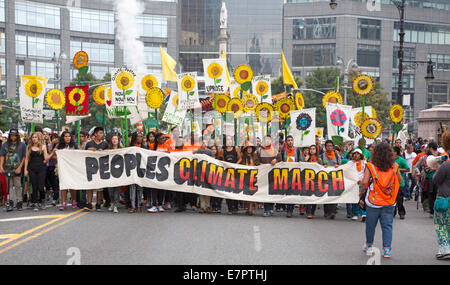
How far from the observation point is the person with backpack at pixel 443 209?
766cm

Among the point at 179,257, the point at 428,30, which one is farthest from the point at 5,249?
the point at 428,30

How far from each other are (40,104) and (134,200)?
5.18m

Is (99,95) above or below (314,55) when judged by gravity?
below

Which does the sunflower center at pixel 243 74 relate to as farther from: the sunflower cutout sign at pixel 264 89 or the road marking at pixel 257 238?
the road marking at pixel 257 238

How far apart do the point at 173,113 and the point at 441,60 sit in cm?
7702

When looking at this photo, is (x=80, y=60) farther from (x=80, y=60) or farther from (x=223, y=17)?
(x=223, y=17)

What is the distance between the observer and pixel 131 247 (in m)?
7.99

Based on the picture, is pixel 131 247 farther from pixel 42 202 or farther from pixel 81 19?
pixel 81 19

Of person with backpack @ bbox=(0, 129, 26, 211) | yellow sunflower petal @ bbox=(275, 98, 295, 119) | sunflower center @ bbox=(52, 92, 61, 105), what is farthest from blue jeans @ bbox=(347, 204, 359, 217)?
sunflower center @ bbox=(52, 92, 61, 105)

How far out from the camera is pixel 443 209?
25.2 ft

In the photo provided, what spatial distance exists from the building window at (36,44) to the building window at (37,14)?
152cm

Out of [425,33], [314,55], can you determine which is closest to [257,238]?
[314,55]

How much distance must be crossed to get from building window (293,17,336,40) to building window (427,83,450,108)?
17.1 metres

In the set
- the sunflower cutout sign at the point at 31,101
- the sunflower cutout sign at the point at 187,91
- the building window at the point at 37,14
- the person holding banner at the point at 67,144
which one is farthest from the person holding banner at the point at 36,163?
the building window at the point at 37,14
